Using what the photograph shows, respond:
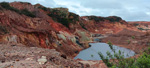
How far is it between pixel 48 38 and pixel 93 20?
152 ft

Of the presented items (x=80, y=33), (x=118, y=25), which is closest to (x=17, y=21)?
(x=80, y=33)

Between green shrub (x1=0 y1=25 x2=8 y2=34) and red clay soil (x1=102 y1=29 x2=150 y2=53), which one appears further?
green shrub (x1=0 y1=25 x2=8 y2=34)

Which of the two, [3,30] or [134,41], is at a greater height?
[3,30]

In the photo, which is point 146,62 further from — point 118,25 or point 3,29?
point 118,25

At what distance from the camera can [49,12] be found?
38469 mm

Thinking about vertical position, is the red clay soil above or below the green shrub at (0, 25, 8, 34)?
below

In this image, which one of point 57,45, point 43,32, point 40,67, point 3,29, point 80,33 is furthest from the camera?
point 80,33

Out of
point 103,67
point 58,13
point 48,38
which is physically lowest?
point 103,67

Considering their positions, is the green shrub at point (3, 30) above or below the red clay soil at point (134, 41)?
above

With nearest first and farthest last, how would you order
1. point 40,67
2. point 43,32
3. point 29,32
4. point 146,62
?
1. point 146,62
2. point 40,67
3. point 29,32
4. point 43,32

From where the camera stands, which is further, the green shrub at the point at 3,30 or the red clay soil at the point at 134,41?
the green shrub at the point at 3,30

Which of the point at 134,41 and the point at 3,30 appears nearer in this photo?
the point at 3,30

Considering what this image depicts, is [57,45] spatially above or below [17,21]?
below

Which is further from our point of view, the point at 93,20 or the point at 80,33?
the point at 93,20
